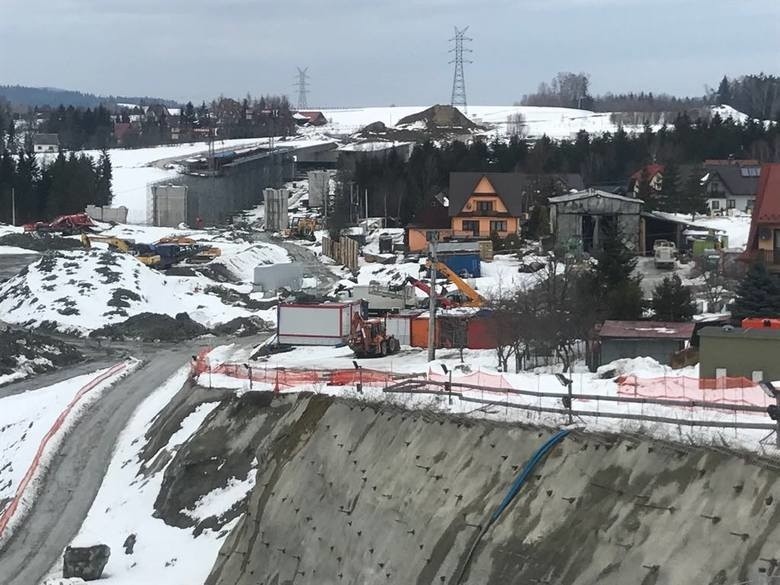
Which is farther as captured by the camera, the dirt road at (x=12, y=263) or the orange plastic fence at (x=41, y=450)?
the dirt road at (x=12, y=263)

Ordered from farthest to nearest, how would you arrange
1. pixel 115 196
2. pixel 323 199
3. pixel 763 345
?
pixel 115 196 → pixel 323 199 → pixel 763 345

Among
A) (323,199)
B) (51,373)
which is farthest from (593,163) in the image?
(51,373)

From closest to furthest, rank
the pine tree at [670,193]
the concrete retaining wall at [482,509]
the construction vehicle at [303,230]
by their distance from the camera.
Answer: the concrete retaining wall at [482,509], the pine tree at [670,193], the construction vehicle at [303,230]

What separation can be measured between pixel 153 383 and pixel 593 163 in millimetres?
58640

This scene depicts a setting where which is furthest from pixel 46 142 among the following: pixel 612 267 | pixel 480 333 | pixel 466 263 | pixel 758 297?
pixel 758 297

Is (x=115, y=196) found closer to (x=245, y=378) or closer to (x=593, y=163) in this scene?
(x=593, y=163)

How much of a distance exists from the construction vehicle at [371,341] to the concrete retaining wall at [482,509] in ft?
38.1

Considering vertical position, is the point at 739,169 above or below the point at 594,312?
above

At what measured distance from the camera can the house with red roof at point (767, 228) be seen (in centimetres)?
3684

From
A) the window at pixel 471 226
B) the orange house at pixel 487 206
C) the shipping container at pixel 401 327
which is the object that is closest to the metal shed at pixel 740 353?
the shipping container at pixel 401 327

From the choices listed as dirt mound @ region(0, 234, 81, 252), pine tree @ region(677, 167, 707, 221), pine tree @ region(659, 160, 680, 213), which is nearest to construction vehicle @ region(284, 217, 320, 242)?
dirt mound @ region(0, 234, 81, 252)

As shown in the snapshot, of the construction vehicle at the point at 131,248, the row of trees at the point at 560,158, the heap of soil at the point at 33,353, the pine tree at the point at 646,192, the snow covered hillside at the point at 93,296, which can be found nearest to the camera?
the heap of soil at the point at 33,353

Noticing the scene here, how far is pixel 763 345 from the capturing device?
21.0m

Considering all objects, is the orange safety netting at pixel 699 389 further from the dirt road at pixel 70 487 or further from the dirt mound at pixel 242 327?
the dirt mound at pixel 242 327
